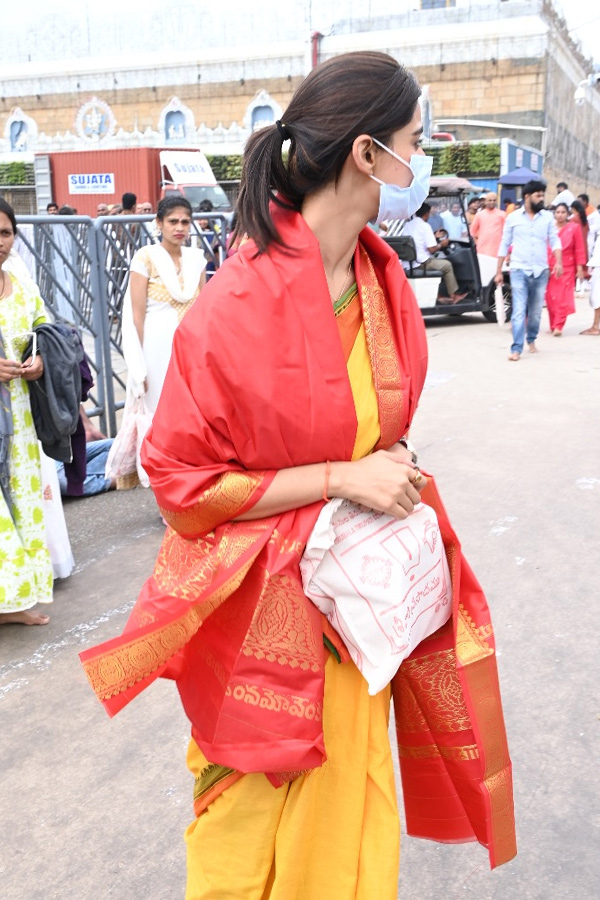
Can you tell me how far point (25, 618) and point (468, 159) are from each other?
998 inches

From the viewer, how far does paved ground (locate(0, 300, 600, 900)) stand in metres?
2.36

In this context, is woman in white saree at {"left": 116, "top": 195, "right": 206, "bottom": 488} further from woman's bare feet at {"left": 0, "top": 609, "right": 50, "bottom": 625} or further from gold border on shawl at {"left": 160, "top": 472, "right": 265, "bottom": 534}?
gold border on shawl at {"left": 160, "top": 472, "right": 265, "bottom": 534}

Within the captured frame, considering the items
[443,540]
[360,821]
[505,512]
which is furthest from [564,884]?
[505,512]

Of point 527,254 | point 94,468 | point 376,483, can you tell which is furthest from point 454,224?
point 376,483

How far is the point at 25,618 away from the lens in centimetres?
393

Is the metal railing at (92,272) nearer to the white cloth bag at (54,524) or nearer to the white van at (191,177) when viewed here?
the white cloth bag at (54,524)

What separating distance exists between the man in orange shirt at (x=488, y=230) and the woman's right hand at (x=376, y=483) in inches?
451

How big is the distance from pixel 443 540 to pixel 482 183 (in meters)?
27.0

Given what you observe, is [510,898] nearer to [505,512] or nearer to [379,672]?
[379,672]

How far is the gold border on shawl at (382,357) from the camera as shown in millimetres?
Answer: 1628

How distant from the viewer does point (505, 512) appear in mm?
5082

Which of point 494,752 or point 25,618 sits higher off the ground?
point 494,752

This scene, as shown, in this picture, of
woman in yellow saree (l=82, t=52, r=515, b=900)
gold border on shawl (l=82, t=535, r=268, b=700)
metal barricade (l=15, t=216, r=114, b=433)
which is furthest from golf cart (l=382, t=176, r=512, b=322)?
gold border on shawl (l=82, t=535, r=268, b=700)

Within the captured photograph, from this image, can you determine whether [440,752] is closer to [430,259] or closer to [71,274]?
[71,274]
